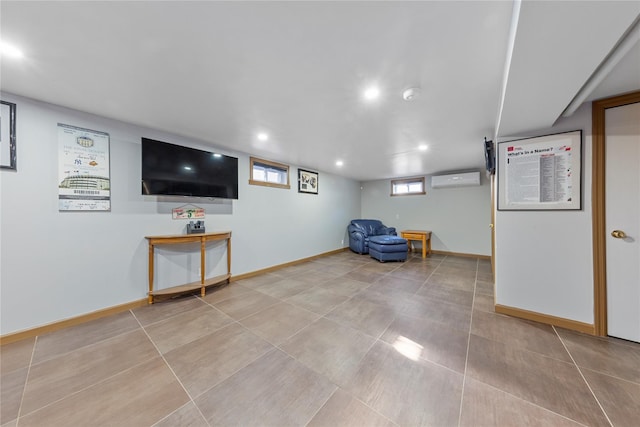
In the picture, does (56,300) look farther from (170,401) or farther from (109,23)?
(109,23)

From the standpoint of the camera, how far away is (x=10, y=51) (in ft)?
4.59

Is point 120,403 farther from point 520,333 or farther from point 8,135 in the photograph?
point 520,333

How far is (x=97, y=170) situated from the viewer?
91.8 inches

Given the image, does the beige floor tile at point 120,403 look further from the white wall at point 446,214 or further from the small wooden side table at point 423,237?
the white wall at point 446,214

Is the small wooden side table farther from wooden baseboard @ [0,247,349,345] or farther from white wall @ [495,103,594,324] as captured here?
wooden baseboard @ [0,247,349,345]

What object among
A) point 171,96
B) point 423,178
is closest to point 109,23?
point 171,96

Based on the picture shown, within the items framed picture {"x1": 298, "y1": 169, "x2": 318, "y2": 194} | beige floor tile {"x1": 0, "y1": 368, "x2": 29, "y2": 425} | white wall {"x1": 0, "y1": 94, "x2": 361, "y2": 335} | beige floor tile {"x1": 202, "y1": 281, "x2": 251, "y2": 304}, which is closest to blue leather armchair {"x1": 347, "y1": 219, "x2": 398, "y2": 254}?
framed picture {"x1": 298, "y1": 169, "x2": 318, "y2": 194}

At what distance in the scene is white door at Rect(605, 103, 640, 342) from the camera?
5.84 feet

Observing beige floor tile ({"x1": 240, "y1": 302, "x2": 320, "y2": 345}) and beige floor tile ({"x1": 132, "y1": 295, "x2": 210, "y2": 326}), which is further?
beige floor tile ({"x1": 132, "y1": 295, "x2": 210, "y2": 326})

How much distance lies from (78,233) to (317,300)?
2.81 meters

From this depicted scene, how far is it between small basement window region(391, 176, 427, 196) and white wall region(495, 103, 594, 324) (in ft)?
12.6

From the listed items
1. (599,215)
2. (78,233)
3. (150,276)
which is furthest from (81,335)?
(599,215)

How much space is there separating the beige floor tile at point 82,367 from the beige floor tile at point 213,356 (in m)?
0.30

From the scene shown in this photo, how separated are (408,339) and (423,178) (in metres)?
5.14
